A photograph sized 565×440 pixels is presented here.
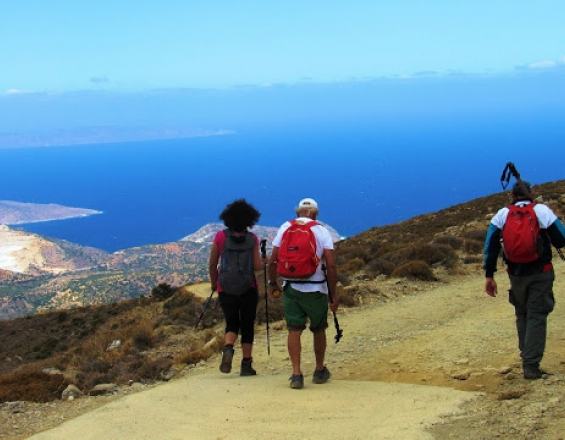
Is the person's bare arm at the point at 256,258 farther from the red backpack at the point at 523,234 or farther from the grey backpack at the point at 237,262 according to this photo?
the red backpack at the point at 523,234

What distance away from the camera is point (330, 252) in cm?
749

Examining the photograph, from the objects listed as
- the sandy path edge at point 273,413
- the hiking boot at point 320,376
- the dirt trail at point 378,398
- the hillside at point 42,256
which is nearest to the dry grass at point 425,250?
the dirt trail at point 378,398

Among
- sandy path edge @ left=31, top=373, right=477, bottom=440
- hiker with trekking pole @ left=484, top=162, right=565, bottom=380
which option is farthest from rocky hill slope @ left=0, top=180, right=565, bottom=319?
hiker with trekking pole @ left=484, top=162, right=565, bottom=380

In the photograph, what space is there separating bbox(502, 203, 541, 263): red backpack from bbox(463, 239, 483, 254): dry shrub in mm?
11507

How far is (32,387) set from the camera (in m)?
9.88

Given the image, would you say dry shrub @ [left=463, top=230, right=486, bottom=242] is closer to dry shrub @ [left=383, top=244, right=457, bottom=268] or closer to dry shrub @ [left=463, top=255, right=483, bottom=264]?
dry shrub @ [left=463, top=255, right=483, bottom=264]

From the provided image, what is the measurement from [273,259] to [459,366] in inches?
102

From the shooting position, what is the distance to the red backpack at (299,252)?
740 centimetres

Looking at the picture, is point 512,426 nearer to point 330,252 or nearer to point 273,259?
point 330,252

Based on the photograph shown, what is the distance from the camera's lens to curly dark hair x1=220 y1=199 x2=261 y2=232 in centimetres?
823

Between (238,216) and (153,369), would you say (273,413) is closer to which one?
(238,216)

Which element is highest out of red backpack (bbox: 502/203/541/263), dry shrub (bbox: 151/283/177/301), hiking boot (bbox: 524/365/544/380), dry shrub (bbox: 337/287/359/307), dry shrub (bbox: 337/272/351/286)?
red backpack (bbox: 502/203/541/263)

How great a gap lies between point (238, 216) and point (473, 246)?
11.7m

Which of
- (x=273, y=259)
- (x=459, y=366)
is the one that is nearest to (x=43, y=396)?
(x=273, y=259)
